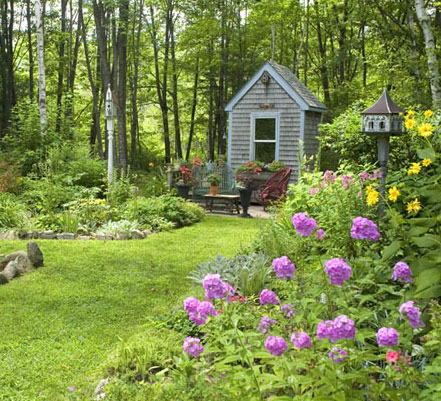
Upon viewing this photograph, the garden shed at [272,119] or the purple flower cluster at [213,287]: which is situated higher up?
the garden shed at [272,119]

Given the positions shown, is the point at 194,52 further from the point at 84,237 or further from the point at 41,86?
the point at 84,237

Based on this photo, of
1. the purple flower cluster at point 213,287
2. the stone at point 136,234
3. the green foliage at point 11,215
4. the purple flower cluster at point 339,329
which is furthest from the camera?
the green foliage at point 11,215

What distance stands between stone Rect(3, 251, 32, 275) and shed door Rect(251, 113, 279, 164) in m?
8.31

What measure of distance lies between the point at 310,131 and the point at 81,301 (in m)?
9.44

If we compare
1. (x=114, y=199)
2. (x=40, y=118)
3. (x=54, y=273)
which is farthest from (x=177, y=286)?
(x=40, y=118)

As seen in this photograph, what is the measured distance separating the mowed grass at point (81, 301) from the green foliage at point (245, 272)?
0.40 metres

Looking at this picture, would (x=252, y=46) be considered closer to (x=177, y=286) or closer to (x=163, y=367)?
(x=177, y=286)

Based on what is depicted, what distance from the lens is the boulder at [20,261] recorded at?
575 centimetres

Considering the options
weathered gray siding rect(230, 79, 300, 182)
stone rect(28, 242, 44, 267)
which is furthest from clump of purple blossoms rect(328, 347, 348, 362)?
weathered gray siding rect(230, 79, 300, 182)

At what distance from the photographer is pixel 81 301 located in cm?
489

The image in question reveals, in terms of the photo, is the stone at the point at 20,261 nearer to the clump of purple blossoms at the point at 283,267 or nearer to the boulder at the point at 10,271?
the boulder at the point at 10,271

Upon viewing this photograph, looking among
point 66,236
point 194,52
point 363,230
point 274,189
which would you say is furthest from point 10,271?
point 194,52

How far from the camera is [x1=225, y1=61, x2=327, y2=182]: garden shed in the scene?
42.2ft

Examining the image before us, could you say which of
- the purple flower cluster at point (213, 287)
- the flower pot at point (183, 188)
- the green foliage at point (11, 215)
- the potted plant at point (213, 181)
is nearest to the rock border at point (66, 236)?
the green foliage at point (11, 215)
